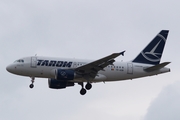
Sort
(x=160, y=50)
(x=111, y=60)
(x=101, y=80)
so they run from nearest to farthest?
(x=111, y=60)
(x=101, y=80)
(x=160, y=50)

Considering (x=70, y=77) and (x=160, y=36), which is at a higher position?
(x=160, y=36)

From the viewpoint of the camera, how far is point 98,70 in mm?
57125

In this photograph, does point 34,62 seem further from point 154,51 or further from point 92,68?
point 154,51

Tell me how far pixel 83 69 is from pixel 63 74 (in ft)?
7.71

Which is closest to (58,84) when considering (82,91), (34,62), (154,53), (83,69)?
(82,91)

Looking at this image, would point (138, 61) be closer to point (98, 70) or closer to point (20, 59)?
point (98, 70)

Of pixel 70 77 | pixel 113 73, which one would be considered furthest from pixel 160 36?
pixel 70 77

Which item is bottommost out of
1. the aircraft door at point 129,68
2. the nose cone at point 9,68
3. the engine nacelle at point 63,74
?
the engine nacelle at point 63,74

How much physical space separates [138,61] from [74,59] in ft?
27.2

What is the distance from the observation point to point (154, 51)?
2494 inches

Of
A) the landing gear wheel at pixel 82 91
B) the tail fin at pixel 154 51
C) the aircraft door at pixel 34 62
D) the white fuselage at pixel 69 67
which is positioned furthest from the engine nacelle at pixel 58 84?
the tail fin at pixel 154 51

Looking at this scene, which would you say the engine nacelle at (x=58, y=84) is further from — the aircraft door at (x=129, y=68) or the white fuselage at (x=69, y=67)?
the aircraft door at (x=129, y=68)

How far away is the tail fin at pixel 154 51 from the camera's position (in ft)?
203

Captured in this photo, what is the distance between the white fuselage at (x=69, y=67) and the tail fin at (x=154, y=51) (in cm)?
140
